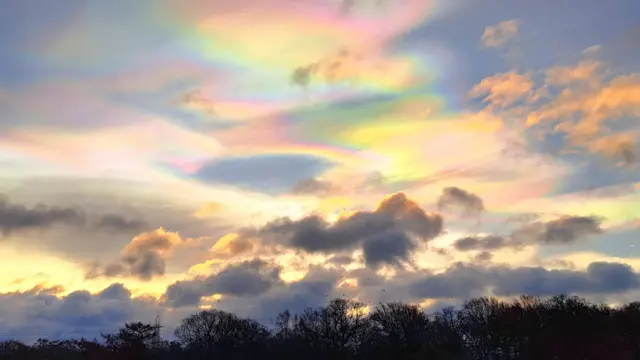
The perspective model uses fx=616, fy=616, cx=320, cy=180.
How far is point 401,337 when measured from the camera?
161875 mm

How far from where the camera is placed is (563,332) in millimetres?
117312

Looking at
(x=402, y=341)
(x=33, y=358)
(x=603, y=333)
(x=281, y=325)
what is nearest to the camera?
(x=603, y=333)

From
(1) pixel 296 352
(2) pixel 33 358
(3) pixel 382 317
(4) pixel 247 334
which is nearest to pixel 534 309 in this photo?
(3) pixel 382 317

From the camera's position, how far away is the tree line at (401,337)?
117688 mm

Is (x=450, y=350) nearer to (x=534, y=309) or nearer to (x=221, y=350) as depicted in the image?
(x=534, y=309)

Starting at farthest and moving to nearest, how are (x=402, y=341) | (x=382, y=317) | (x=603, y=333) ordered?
(x=382, y=317), (x=402, y=341), (x=603, y=333)

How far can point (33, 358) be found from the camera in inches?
5561

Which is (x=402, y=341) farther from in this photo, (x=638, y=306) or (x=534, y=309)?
(x=638, y=306)

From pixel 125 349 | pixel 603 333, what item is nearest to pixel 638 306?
pixel 603 333

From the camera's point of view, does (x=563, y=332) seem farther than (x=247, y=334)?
No

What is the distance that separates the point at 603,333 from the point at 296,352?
75626 millimetres

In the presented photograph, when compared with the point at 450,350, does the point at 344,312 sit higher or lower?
higher

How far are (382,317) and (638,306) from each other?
64803 mm

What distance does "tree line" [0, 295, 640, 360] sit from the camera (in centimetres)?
11769
